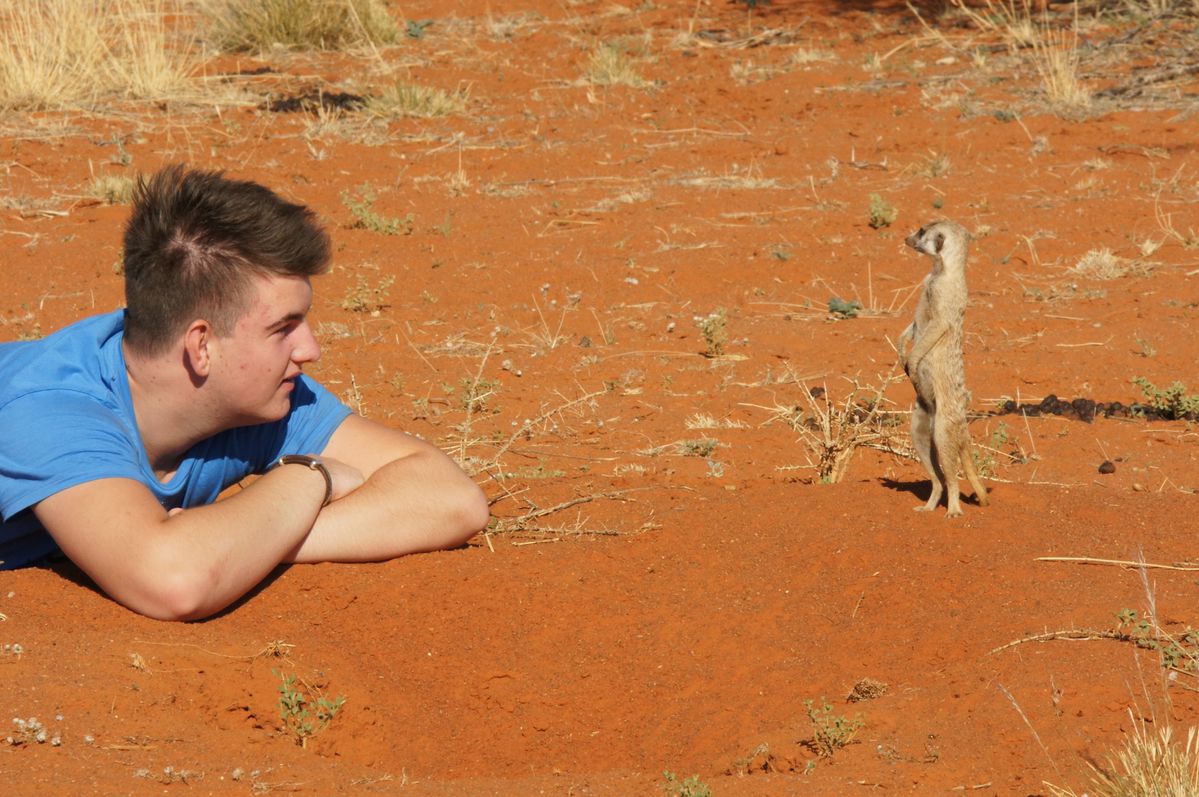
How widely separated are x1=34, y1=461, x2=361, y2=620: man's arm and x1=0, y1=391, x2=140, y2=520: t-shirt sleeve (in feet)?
0.12

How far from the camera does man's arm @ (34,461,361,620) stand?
3.37m

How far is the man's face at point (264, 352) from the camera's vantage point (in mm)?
3557

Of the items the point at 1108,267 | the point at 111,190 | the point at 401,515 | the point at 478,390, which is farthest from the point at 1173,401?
the point at 111,190

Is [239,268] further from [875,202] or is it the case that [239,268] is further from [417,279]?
[875,202]

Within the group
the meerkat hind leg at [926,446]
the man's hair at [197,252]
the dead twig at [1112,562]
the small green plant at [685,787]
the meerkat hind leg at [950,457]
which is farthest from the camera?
the meerkat hind leg at [926,446]

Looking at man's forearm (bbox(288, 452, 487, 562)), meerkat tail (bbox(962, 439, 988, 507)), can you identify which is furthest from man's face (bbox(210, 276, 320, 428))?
meerkat tail (bbox(962, 439, 988, 507))

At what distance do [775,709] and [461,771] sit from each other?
0.85m

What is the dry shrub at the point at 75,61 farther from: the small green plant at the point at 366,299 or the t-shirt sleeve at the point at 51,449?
the t-shirt sleeve at the point at 51,449

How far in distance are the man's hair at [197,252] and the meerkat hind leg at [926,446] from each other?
2129 millimetres

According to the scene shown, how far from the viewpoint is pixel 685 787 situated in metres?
3.04

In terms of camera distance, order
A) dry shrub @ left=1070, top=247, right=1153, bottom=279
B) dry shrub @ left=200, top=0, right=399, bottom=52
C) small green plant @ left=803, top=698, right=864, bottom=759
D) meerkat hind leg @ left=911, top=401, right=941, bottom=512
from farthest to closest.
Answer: dry shrub @ left=200, top=0, right=399, bottom=52 → dry shrub @ left=1070, top=247, right=1153, bottom=279 → meerkat hind leg @ left=911, top=401, right=941, bottom=512 → small green plant @ left=803, top=698, right=864, bottom=759

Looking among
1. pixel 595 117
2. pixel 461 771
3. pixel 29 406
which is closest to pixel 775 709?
pixel 461 771

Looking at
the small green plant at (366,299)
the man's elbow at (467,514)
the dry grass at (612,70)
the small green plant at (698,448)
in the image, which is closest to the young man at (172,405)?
the man's elbow at (467,514)

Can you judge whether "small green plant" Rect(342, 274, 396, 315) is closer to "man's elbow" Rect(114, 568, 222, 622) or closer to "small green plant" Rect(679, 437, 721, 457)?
"small green plant" Rect(679, 437, 721, 457)
